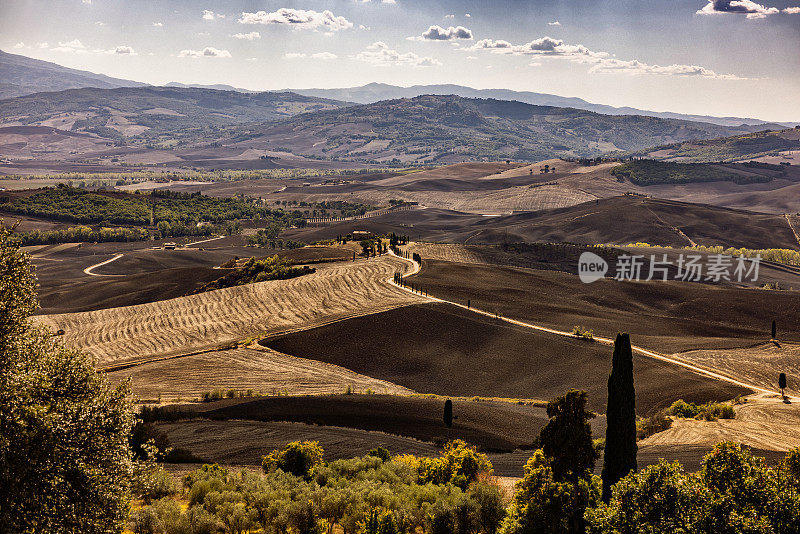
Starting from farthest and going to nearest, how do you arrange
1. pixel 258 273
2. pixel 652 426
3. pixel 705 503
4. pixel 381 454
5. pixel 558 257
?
1. pixel 558 257
2. pixel 258 273
3. pixel 652 426
4. pixel 381 454
5. pixel 705 503

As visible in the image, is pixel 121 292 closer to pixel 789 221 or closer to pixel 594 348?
pixel 594 348

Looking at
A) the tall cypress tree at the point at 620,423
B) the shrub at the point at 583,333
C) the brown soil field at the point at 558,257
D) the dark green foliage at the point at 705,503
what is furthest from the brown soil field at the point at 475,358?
the brown soil field at the point at 558,257

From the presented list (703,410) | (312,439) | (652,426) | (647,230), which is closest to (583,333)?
(703,410)

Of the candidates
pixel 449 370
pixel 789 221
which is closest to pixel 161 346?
pixel 449 370

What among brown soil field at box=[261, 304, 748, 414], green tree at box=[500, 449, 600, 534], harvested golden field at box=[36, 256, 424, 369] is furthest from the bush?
harvested golden field at box=[36, 256, 424, 369]

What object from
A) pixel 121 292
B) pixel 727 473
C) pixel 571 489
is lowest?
pixel 121 292

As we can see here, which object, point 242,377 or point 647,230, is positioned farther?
point 647,230

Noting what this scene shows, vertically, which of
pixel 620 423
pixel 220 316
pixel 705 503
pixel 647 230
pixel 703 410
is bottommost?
pixel 220 316

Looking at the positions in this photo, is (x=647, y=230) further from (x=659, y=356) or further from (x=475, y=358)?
(x=475, y=358)
